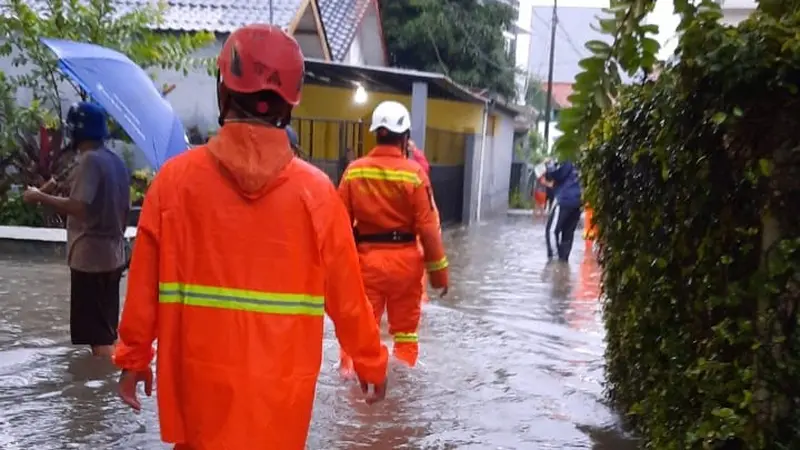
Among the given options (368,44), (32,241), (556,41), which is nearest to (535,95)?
(556,41)

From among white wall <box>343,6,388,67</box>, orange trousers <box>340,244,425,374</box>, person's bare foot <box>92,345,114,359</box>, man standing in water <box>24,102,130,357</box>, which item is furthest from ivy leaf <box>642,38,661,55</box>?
white wall <box>343,6,388,67</box>

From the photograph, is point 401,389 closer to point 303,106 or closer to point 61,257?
point 61,257

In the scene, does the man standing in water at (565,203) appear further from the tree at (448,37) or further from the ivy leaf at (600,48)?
the tree at (448,37)

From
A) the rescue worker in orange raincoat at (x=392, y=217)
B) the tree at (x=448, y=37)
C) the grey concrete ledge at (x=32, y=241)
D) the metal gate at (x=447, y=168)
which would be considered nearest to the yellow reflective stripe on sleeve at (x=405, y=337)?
the rescue worker in orange raincoat at (x=392, y=217)

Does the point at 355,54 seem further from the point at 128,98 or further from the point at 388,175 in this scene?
the point at 388,175

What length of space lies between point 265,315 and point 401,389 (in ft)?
11.0

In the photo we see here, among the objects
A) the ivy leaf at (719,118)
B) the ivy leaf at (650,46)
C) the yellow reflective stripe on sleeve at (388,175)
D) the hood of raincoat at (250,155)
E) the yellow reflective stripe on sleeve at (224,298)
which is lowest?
the yellow reflective stripe on sleeve at (224,298)

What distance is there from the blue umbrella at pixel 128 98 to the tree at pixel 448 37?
65.5 ft

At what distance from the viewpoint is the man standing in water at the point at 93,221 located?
606 centimetres

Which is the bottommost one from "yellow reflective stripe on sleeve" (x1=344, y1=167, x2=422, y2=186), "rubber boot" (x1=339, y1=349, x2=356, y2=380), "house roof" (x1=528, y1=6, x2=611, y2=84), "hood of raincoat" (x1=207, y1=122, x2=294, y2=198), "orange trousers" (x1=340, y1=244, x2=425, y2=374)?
"rubber boot" (x1=339, y1=349, x2=356, y2=380)

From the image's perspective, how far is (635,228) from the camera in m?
4.89

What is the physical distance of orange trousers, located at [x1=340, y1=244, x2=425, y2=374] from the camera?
6223 mm

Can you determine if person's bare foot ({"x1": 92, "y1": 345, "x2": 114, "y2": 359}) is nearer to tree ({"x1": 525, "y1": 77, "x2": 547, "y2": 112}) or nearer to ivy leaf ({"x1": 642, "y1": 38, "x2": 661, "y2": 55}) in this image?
ivy leaf ({"x1": 642, "y1": 38, "x2": 661, "y2": 55})

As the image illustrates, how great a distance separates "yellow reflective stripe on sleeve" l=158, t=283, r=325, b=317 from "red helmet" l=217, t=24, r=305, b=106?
643 millimetres
